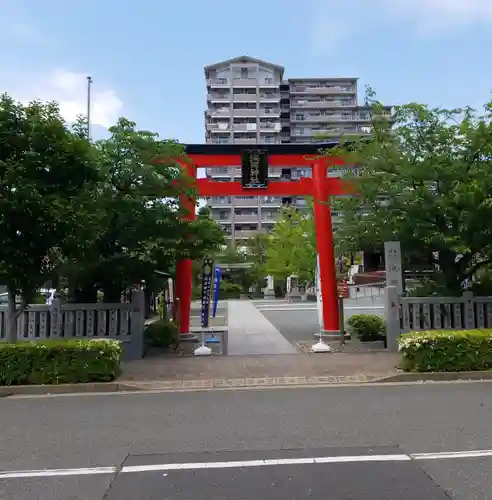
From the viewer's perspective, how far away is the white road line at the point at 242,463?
16.0 feet

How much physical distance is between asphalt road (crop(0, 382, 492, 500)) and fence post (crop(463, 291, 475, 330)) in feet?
15.9

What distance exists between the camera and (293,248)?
40750mm

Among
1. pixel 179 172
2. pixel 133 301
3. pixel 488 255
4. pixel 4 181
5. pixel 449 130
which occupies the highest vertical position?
pixel 449 130

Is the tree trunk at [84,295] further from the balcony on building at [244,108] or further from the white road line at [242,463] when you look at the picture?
the balcony on building at [244,108]

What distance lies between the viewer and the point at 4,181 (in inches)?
363

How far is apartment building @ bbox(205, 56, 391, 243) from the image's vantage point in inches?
3078

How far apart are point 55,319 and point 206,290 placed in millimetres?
4418

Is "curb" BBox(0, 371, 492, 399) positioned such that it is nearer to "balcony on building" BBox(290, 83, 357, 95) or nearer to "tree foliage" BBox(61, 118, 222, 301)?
"tree foliage" BBox(61, 118, 222, 301)

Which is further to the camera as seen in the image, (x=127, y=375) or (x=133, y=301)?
(x=133, y=301)

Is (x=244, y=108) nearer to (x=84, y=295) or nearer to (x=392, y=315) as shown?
(x=84, y=295)

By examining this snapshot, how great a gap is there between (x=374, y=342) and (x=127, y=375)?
6.68m

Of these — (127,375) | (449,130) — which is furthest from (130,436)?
(449,130)

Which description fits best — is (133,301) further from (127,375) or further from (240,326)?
(240,326)

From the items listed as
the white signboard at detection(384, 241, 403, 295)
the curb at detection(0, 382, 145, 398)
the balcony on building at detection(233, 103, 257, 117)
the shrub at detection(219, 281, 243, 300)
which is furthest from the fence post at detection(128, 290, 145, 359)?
the balcony on building at detection(233, 103, 257, 117)
